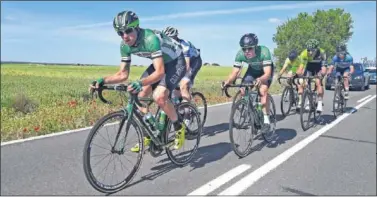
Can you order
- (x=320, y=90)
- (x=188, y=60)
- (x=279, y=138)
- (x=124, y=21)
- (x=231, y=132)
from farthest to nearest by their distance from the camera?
(x=320, y=90), (x=279, y=138), (x=188, y=60), (x=231, y=132), (x=124, y=21)

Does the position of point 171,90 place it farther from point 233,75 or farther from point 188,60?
point 188,60

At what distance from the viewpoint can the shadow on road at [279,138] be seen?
654cm

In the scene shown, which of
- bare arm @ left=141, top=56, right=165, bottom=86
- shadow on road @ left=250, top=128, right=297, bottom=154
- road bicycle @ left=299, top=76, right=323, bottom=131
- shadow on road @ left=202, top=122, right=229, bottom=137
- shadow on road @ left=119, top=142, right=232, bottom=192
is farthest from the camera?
road bicycle @ left=299, top=76, right=323, bottom=131

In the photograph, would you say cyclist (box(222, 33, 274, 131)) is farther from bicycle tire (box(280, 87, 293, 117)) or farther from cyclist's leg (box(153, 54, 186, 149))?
bicycle tire (box(280, 87, 293, 117))

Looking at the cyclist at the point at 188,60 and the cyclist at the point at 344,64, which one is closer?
the cyclist at the point at 188,60

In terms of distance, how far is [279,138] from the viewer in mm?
7355

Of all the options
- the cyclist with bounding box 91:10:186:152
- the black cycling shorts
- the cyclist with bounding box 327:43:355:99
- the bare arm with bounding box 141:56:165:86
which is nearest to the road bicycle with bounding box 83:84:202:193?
the cyclist with bounding box 91:10:186:152

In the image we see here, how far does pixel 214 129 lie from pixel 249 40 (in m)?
2.82

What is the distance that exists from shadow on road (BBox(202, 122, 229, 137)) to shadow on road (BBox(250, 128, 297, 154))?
1053mm

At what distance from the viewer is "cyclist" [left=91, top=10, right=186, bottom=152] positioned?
3.98 metres

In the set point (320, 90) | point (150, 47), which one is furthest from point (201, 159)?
point (320, 90)

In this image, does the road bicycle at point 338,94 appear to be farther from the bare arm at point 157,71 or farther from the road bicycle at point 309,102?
the bare arm at point 157,71

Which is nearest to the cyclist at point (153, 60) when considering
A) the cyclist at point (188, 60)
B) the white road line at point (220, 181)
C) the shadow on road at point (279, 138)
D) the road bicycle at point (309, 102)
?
the white road line at point (220, 181)

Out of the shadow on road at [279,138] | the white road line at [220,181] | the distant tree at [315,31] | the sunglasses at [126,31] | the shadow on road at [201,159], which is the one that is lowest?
the shadow on road at [279,138]
